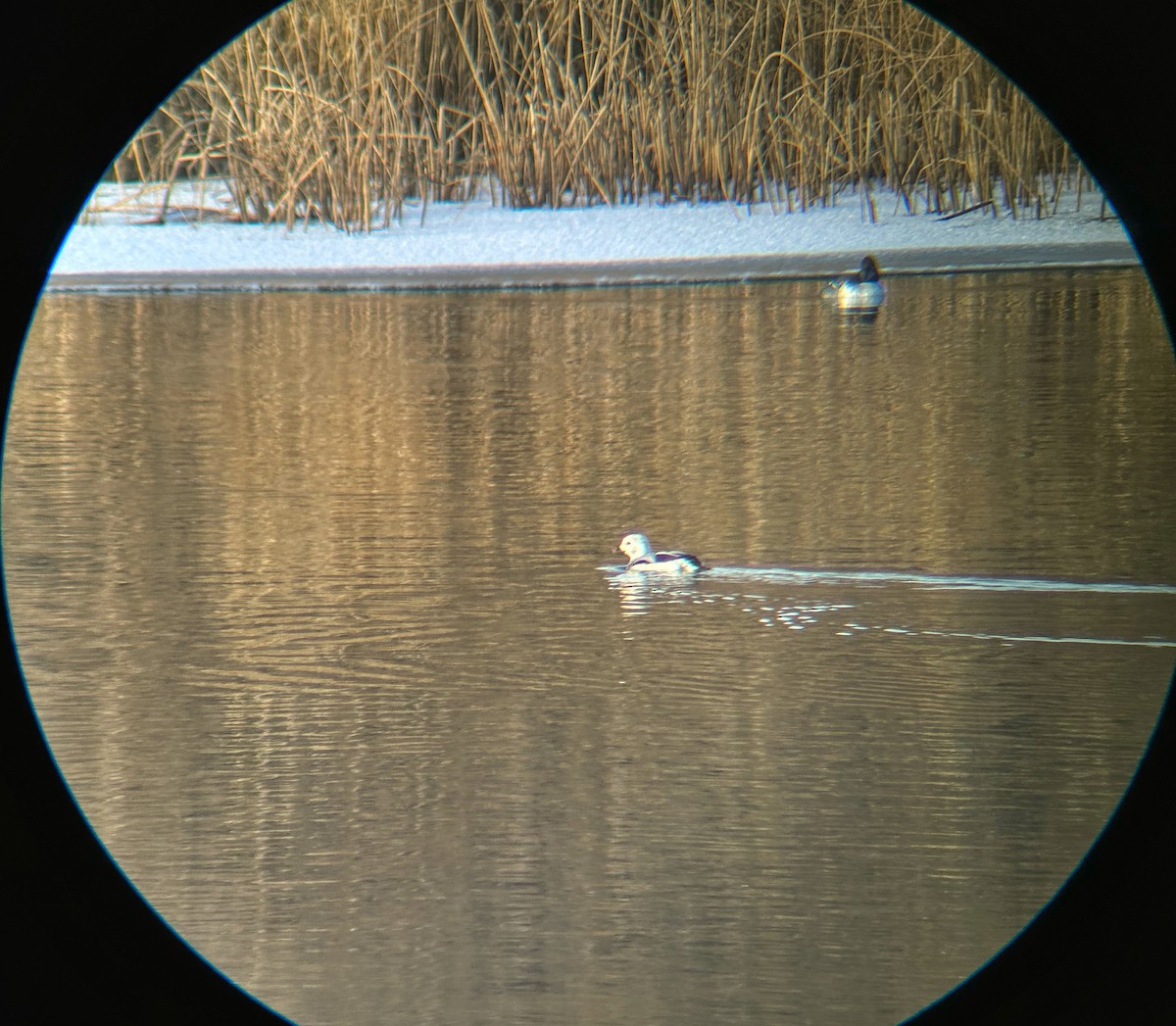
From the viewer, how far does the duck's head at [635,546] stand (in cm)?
150

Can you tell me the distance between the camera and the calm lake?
902 mm

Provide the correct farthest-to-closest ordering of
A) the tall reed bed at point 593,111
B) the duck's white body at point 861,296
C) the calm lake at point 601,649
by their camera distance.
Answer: the tall reed bed at point 593,111 → the duck's white body at point 861,296 → the calm lake at point 601,649

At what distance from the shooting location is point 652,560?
1490 mm

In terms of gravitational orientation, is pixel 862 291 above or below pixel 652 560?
above

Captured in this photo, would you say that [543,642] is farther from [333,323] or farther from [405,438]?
[333,323]

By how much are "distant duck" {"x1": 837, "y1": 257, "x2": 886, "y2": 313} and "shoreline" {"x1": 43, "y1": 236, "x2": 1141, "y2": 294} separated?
9cm

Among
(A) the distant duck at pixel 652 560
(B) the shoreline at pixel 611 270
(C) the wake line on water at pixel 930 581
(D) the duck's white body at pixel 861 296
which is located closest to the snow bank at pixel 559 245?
(B) the shoreline at pixel 611 270

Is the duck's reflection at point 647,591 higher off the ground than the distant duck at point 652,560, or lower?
lower

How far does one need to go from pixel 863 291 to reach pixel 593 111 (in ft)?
2.51

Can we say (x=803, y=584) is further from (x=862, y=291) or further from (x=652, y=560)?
(x=862, y=291)

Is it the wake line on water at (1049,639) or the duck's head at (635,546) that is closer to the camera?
the wake line on water at (1049,639)

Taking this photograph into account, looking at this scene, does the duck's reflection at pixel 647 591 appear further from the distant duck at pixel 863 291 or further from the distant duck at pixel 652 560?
the distant duck at pixel 863 291

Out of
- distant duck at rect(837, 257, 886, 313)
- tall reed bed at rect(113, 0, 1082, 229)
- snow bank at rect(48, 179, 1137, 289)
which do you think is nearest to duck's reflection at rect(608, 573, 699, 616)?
distant duck at rect(837, 257, 886, 313)

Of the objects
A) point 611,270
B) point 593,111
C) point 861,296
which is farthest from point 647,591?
point 593,111
